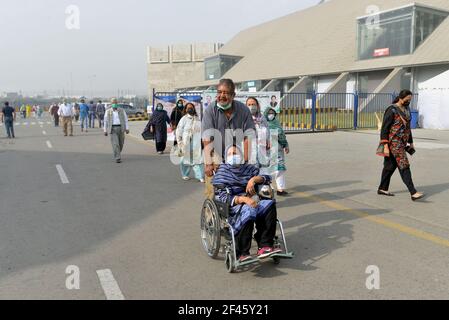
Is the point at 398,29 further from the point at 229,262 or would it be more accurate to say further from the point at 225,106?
the point at 229,262

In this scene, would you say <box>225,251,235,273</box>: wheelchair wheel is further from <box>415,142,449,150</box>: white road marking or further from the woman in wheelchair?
<box>415,142,449,150</box>: white road marking

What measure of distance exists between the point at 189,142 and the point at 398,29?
24.1 meters

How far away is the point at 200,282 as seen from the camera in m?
3.82

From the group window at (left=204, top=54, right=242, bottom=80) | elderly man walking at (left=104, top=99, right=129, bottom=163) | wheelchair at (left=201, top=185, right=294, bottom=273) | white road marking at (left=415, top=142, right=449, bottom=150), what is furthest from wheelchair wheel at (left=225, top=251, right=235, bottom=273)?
window at (left=204, top=54, right=242, bottom=80)

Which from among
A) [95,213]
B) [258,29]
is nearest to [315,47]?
→ [258,29]

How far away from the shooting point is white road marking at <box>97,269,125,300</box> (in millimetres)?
3535

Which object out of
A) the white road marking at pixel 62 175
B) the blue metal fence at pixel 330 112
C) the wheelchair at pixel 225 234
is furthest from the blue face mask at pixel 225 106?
the blue metal fence at pixel 330 112

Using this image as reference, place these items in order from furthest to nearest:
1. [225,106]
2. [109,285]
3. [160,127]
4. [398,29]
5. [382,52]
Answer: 1. [382,52]
2. [398,29]
3. [160,127]
4. [225,106]
5. [109,285]

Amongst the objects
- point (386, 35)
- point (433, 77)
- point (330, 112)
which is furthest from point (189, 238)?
point (386, 35)

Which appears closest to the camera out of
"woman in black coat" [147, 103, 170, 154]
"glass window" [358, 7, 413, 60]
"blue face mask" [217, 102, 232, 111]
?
"blue face mask" [217, 102, 232, 111]

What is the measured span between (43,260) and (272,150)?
421 cm

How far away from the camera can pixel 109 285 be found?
3.76m

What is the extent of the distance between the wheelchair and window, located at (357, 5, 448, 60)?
26.8 metres

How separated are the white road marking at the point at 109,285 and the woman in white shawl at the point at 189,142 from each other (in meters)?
4.97
